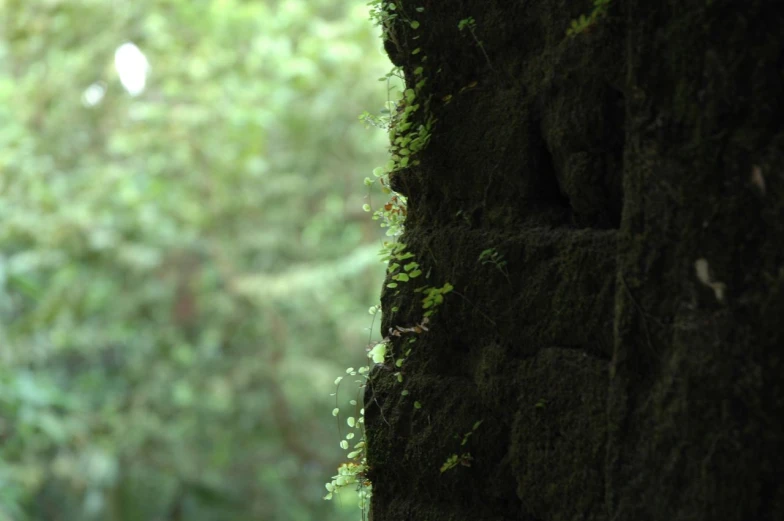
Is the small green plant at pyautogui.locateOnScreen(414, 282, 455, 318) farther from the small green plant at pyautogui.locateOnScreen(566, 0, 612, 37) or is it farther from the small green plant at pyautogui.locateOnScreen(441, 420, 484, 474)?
the small green plant at pyautogui.locateOnScreen(566, 0, 612, 37)

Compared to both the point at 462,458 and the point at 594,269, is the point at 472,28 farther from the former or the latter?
the point at 462,458

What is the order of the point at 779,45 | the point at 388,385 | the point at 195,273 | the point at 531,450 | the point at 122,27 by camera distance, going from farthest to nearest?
1. the point at 195,273
2. the point at 122,27
3. the point at 388,385
4. the point at 531,450
5. the point at 779,45

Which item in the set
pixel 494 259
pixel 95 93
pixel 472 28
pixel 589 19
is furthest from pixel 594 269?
pixel 95 93

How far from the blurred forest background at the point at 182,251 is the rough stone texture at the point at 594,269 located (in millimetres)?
6727

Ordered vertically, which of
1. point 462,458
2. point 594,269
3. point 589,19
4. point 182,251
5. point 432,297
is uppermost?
point 182,251

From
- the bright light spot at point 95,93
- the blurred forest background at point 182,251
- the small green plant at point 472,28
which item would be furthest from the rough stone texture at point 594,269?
the bright light spot at point 95,93

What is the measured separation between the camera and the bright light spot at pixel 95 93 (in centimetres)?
952

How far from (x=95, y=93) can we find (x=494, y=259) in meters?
8.86

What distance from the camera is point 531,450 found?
1.54 meters

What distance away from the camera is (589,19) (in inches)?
57.2

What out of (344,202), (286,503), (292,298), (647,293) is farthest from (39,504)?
(647,293)

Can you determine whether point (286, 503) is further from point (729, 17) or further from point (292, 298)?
point (729, 17)

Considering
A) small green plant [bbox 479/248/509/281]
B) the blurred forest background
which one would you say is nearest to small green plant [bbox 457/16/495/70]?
small green plant [bbox 479/248/509/281]

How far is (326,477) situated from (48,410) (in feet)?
12.3
